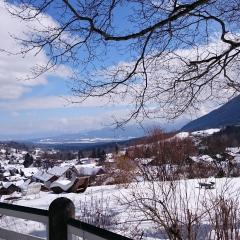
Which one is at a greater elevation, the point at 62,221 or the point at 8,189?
the point at 62,221

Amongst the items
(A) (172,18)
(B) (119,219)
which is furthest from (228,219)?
(A) (172,18)

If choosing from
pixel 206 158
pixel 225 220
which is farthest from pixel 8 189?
pixel 225 220

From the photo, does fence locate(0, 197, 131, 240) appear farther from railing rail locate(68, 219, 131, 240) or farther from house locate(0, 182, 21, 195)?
house locate(0, 182, 21, 195)

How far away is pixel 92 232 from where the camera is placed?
3.57 metres

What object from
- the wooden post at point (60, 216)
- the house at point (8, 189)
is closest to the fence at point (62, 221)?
the wooden post at point (60, 216)

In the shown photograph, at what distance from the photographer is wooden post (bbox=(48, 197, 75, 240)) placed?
415 cm

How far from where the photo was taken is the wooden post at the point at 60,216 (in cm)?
415

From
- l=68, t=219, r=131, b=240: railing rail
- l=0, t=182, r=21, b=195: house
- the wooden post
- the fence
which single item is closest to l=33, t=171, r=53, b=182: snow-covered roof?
l=0, t=182, r=21, b=195: house

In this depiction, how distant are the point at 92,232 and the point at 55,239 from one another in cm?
75

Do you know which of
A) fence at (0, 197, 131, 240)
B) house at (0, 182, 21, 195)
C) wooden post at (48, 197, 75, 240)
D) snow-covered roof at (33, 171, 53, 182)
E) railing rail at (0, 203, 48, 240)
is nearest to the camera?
fence at (0, 197, 131, 240)

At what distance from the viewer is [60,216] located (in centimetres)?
419

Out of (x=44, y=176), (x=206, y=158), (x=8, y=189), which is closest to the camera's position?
(x=206, y=158)

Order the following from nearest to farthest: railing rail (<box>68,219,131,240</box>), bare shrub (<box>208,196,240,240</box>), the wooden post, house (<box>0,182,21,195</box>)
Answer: railing rail (<box>68,219,131,240</box>) < the wooden post < bare shrub (<box>208,196,240,240</box>) < house (<box>0,182,21,195</box>)

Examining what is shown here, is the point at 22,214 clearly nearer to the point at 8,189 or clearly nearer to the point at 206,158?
the point at 206,158
